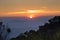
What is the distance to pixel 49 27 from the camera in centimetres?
127

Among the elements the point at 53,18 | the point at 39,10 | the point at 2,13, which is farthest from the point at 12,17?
the point at 53,18

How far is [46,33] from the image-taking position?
128 cm

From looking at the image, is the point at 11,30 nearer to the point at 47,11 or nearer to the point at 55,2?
the point at 47,11

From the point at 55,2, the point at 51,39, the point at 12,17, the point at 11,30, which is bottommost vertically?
the point at 51,39

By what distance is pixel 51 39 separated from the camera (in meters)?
1.28

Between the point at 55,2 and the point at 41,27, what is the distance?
260mm

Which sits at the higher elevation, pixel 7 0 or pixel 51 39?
pixel 7 0

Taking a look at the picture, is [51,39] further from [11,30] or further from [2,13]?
[2,13]

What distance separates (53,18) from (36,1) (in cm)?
22

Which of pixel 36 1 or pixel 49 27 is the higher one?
pixel 36 1

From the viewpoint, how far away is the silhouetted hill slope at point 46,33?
4.15ft

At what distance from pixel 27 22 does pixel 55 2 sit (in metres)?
0.31

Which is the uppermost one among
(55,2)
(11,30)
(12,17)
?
(55,2)

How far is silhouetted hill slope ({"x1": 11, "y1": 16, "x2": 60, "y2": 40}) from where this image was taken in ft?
4.15
